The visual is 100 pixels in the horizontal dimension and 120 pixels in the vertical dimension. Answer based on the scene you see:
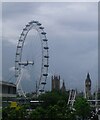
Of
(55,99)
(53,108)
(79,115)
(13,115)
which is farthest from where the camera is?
(55,99)

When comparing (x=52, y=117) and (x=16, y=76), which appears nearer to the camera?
(x=52, y=117)

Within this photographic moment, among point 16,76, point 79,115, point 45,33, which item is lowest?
point 79,115

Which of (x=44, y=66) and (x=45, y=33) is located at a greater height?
(x=45, y=33)

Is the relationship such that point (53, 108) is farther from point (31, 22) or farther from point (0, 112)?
point (31, 22)

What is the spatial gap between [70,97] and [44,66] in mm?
22098

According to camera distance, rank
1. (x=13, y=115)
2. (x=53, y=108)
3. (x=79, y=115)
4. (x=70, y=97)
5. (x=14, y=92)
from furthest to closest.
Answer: (x=70, y=97)
(x=14, y=92)
(x=79, y=115)
(x=53, y=108)
(x=13, y=115)

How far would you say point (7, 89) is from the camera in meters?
55.5

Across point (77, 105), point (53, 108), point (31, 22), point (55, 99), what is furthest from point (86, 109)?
point (53, 108)

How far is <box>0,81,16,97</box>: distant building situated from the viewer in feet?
169

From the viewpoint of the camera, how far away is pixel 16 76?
51.4m

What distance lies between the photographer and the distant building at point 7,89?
169ft

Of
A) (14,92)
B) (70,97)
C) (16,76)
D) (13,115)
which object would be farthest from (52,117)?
(70,97)

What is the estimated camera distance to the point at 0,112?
31.4m

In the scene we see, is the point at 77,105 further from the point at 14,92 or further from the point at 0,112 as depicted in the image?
the point at 0,112
